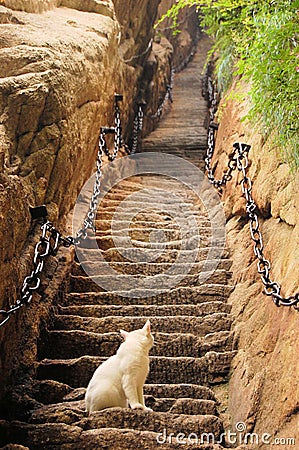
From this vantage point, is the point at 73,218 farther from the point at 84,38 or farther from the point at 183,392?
the point at 183,392

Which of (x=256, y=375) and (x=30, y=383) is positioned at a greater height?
(x=256, y=375)

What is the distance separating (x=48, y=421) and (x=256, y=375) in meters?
1.18

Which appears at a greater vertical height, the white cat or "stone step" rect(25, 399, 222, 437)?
the white cat

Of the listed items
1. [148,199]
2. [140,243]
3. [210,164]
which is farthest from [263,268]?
[210,164]

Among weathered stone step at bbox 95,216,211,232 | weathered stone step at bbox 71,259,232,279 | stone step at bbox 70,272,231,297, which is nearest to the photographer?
stone step at bbox 70,272,231,297

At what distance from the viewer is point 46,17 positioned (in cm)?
459

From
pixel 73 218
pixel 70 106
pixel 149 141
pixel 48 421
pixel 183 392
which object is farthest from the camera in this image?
pixel 149 141

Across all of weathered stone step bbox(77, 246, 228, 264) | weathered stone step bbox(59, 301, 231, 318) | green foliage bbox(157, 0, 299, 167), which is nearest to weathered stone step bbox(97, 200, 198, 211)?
weathered stone step bbox(77, 246, 228, 264)

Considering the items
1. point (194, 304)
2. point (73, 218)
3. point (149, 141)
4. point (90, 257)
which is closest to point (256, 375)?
point (194, 304)

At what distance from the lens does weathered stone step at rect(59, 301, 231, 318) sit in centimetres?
339

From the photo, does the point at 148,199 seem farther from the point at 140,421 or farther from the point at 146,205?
the point at 140,421

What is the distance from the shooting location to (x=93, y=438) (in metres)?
2.11

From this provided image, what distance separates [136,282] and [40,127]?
1547 millimetres

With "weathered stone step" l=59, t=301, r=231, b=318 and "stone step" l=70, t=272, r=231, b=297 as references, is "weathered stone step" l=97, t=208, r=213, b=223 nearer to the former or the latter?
"stone step" l=70, t=272, r=231, b=297
